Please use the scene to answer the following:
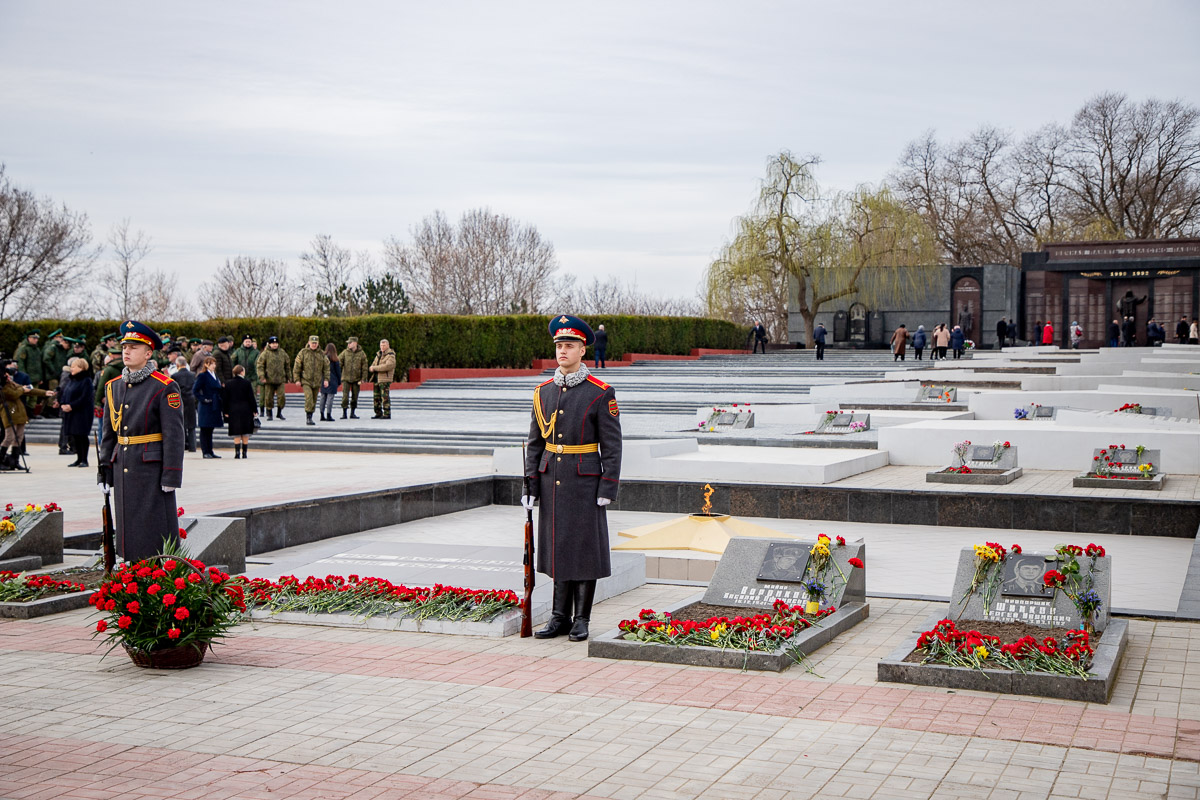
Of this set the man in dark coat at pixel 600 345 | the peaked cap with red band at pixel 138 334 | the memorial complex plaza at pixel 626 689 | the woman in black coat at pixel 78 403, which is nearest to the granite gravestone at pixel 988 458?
the memorial complex plaza at pixel 626 689

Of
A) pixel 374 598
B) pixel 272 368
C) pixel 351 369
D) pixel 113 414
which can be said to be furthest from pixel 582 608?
pixel 351 369

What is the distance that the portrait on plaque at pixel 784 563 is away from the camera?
24.1 ft

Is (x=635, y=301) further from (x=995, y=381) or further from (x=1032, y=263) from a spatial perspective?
(x=995, y=381)

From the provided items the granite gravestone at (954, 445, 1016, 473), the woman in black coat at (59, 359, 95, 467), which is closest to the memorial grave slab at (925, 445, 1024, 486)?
the granite gravestone at (954, 445, 1016, 473)

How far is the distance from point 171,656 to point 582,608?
234 cm

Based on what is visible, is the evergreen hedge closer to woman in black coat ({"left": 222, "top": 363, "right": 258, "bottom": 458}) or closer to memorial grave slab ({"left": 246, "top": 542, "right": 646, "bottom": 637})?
woman in black coat ({"left": 222, "top": 363, "right": 258, "bottom": 458})

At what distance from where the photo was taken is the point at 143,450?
7.36m

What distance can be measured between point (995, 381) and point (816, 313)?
2453 cm

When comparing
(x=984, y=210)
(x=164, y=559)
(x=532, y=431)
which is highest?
(x=984, y=210)

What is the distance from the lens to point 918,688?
19.0 ft

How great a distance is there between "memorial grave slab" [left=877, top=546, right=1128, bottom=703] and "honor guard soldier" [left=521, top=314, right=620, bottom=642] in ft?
5.96

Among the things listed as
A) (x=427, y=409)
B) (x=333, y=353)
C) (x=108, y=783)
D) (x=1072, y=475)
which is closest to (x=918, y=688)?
(x=108, y=783)

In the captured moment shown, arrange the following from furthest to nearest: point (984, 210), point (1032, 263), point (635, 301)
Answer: point (635, 301)
point (984, 210)
point (1032, 263)

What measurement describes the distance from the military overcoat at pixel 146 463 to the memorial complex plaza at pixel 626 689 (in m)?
0.66
